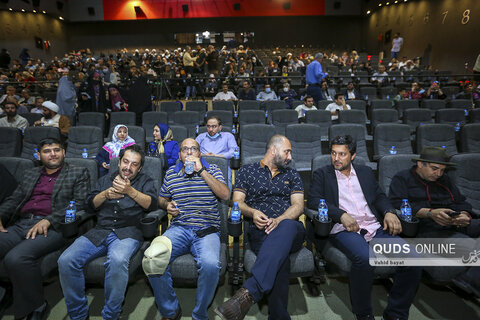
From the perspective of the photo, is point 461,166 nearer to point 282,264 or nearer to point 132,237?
point 282,264

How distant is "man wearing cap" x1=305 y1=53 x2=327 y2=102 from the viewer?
21.0 ft

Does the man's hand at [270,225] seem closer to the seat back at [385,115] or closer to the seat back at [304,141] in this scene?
the seat back at [304,141]

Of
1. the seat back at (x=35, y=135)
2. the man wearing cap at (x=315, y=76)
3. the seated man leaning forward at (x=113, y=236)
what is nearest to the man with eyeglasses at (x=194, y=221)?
the seated man leaning forward at (x=113, y=236)

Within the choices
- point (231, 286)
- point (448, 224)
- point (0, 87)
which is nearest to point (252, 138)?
point (231, 286)

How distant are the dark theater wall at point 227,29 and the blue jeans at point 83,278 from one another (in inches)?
819

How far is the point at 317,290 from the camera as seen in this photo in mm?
2297

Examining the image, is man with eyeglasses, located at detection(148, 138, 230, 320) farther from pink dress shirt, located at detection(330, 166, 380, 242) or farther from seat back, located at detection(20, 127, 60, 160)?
seat back, located at detection(20, 127, 60, 160)

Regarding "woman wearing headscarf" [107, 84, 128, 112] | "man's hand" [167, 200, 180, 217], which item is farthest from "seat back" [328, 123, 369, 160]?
"woman wearing headscarf" [107, 84, 128, 112]

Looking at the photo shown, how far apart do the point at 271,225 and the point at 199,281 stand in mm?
623

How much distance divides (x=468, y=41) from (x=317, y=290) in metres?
12.7

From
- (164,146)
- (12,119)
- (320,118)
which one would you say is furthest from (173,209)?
(12,119)

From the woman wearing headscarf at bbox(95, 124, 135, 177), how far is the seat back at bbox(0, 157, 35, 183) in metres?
0.77

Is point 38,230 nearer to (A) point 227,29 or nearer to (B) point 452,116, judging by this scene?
(B) point 452,116

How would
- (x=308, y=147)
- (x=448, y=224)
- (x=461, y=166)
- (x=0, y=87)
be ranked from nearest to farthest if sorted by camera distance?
(x=448, y=224) < (x=461, y=166) < (x=308, y=147) < (x=0, y=87)
